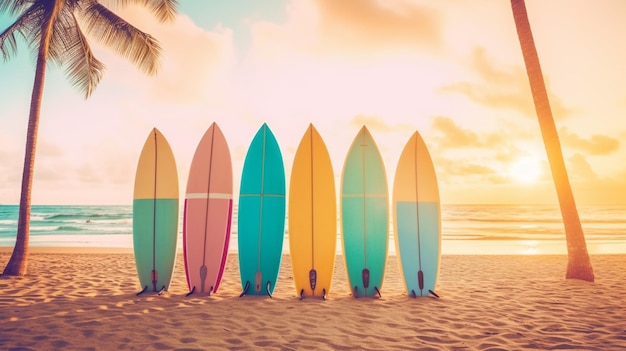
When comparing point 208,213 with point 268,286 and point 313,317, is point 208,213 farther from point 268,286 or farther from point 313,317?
point 313,317

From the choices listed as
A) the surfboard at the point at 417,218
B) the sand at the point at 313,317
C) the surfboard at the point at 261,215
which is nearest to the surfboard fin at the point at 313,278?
the sand at the point at 313,317

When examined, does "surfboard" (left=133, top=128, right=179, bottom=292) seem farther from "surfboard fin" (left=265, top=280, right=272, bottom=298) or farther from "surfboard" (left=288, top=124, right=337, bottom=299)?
"surfboard" (left=288, top=124, right=337, bottom=299)

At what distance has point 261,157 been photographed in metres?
4.71

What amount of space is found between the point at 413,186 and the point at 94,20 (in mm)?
5991

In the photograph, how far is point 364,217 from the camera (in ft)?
14.9

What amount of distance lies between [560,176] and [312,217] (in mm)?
3648

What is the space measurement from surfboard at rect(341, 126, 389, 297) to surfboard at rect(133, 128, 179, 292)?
213cm

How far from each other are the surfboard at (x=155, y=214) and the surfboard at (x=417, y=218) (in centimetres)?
278

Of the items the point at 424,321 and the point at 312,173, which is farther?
the point at 312,173

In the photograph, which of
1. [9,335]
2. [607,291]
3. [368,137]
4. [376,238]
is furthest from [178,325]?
[607,291]

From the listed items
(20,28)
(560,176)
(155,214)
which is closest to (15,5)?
(20,28)

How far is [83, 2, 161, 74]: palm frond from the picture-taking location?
252 inches

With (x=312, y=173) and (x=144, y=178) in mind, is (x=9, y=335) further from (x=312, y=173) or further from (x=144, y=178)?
(x=312, y=173)

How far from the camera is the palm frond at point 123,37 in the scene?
6.41m
